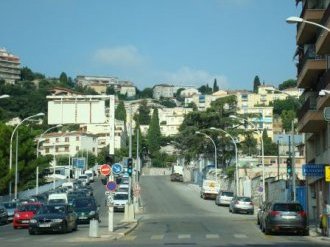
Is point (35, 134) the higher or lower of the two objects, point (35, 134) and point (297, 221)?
the higher

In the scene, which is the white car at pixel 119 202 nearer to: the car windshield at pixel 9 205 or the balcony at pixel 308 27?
the car windshield at pixel 9 205

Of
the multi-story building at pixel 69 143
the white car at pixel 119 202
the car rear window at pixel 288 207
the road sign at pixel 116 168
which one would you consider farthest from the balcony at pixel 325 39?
the multi-story building at pixel 69 143

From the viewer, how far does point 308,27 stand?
4519 centimetres

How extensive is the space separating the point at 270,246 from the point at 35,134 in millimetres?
72753

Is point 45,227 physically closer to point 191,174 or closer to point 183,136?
point 183,136

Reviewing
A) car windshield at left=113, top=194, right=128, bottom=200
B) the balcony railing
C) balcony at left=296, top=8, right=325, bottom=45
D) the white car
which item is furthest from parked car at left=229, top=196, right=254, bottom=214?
balcony at left=296, top=8, right=325, bottom=45

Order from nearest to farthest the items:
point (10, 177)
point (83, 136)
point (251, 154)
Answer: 1. point (10, 177)
2. point (251, 154)
3. point (83, 136)

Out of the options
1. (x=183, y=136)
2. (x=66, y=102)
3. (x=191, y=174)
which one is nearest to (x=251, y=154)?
(x=183, y=136)

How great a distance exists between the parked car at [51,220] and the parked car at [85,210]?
344 inches

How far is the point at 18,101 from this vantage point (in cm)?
18025

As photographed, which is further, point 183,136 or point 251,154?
point 251,154

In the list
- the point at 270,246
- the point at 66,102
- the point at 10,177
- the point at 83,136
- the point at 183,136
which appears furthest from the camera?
the point at 83,136

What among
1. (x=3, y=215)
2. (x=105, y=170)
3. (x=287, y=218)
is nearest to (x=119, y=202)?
(x=3, y=215)

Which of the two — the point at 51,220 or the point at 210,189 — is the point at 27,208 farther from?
the point at 210,189
